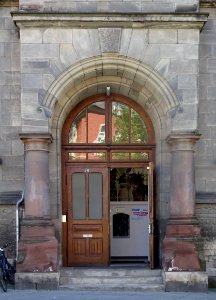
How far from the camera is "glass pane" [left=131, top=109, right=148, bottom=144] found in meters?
13.3

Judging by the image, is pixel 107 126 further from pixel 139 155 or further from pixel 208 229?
pixel 208 229

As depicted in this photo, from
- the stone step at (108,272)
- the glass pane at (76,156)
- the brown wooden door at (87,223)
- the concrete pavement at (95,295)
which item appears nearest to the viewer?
the concrete pavement at (95,295)

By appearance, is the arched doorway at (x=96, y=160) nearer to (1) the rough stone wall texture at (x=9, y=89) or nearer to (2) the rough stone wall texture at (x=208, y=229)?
(1) the rough stone wall texture at (x=9, y=89)

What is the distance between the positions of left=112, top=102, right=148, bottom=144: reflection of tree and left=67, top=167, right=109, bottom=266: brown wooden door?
1012 millimetres

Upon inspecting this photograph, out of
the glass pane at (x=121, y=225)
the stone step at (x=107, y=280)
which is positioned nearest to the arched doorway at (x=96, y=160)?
the stone step at (x=107, y=280)

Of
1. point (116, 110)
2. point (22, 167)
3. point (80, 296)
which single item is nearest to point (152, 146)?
point (116, 110)

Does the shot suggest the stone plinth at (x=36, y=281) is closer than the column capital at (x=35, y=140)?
Yes

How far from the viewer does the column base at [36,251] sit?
1152cm

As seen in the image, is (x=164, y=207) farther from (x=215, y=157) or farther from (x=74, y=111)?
(x=74, y=111)

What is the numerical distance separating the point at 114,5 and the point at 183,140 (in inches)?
119

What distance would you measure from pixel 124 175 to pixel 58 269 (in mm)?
3453

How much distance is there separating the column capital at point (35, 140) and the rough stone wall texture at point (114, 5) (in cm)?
250

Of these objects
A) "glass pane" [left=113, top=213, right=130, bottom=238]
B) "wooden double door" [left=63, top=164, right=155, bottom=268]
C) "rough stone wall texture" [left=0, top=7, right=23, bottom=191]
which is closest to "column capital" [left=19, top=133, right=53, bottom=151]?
"rough stone wall texture" [left=0, top=7, right=23, bottom=191]

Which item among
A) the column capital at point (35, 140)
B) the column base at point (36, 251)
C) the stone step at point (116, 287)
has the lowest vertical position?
the stone step at point (116, 287)
